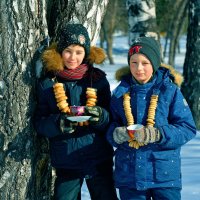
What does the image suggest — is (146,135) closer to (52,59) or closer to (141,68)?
(141,68)

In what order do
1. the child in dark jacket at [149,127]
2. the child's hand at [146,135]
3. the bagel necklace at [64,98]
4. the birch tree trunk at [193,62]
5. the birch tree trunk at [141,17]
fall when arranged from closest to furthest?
1. the child's hand at [146,135]
2. the child in dark jacket at [149,127]
3. the bagel necklace at [64,98]
4. the birch tree trunk at [193,62]
5. the birch tree trunk at [141,17]

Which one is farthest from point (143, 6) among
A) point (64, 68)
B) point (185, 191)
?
point (64, 68)

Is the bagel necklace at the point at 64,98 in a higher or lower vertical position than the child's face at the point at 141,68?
lower

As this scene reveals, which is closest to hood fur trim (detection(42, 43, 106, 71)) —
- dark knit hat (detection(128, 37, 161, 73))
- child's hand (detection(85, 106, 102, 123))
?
child's hand (detection(85, 106, 102, 123))

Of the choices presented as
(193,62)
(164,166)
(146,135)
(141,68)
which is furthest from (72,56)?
(193,62)

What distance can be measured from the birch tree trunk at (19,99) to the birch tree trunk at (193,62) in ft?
15.2

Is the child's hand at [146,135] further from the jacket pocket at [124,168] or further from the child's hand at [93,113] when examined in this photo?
the child's hand at [93,113]

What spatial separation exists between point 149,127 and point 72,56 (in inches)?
31.7

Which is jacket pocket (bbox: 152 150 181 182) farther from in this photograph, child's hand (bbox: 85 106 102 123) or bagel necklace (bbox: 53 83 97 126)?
bagel necklace (bbox: 53 83 97 126)

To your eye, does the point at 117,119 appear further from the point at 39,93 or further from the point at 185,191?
the point at 185,191

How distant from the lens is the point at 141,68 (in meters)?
3.27

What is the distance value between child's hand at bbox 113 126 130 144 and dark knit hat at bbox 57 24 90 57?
27.7 inches

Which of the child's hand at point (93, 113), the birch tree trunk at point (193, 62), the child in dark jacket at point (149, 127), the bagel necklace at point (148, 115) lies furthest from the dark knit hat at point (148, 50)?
the birch tree trunk at point (193, 62)

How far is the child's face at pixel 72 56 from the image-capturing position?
11.3ft
